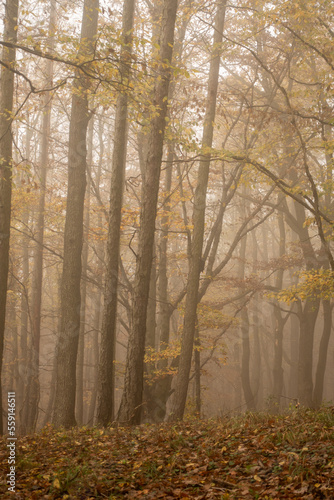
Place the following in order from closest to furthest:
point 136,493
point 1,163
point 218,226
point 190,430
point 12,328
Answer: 1. point 136,493
2. point 190,430
3. point 1,163
4. point 218,226
5. point 12,328

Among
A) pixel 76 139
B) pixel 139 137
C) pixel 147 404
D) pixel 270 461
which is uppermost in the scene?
pixel 139 137

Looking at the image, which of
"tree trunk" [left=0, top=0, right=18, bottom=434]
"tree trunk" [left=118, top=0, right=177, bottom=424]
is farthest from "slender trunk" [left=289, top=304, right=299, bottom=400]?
"tree trunk" [left=0, top=0, right=18, bottom=434]

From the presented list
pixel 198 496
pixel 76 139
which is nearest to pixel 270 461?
pixel 198 496

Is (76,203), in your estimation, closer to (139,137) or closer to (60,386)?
(60,386)

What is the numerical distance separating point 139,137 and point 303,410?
9.94 metres

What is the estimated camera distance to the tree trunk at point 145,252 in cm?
757

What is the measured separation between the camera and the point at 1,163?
7.80m

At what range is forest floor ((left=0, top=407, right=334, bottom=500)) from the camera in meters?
3.71

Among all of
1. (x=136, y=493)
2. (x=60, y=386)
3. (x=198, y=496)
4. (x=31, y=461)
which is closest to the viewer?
(x=198, y=496)

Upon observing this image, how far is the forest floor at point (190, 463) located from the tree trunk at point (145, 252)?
4.30 feet

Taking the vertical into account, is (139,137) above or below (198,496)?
above

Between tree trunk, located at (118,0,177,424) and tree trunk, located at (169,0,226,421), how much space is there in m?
1.69

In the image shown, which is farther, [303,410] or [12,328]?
[12,328]

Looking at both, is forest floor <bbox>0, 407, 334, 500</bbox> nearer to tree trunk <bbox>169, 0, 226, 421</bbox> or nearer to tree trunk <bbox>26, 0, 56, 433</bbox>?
tree trunk <bbox>169, 0, 226, 421</bbox>
